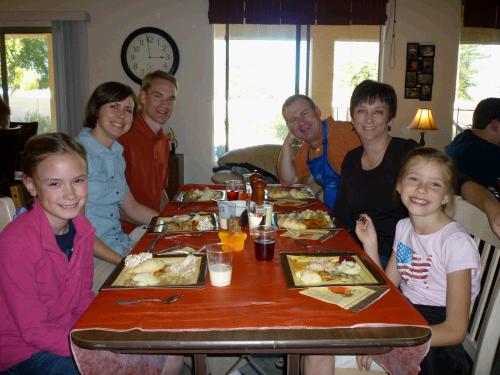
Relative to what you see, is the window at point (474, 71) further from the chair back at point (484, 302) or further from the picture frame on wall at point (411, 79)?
the chair back at point (484, 302)

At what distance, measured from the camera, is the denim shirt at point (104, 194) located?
219 cm

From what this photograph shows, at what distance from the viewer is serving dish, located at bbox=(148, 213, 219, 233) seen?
6.21 ft

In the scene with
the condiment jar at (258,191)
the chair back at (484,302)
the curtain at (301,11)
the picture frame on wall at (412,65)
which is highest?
the curtain at (301,11)

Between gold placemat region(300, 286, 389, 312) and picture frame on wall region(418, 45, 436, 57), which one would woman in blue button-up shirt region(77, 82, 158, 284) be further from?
picture frame on wall region(418, 45, 436, 57)

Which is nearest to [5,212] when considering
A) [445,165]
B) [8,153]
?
[445,165]

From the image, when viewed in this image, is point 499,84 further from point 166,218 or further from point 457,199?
point 166,218

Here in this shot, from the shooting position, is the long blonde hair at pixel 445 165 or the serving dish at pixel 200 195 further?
the serving dish at pixel 200 195

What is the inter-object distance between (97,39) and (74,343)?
16.5 ft

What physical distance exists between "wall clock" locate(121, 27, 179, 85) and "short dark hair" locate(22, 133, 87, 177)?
13.0ft

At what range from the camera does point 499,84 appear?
5570mm

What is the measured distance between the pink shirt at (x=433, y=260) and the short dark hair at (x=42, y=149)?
127 centimetres

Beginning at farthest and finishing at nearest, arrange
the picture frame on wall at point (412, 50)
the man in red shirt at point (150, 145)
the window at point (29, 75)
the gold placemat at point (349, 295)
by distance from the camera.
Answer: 1. the window at point (29, 75)
2. the picture frame on wall at point (412, 50)
3. the man in red shirt at point (150, 145)
4. the gold placemat at point (349, 295)

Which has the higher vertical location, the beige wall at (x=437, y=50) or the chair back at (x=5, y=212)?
the beige wall at (x=437, y=50)

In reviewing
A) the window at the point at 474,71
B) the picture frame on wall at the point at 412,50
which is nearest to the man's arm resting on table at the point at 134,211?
the picture frame on wall at the point at 412,50
